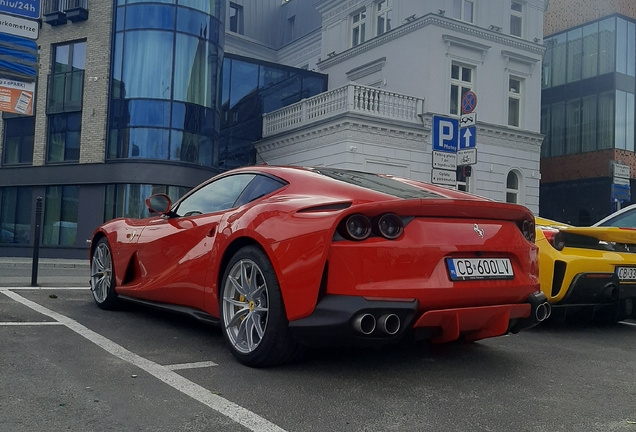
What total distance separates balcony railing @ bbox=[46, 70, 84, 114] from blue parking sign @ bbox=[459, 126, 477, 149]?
604 inches

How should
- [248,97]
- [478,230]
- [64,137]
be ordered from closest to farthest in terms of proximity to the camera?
[478,230] → [64,137] → [248,97]

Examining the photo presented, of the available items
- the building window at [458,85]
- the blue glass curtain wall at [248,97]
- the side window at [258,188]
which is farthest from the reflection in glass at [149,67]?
the side window at [258,188]

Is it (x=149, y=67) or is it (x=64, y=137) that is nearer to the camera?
(x=149, y=67)

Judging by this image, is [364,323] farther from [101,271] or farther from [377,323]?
[101,271]

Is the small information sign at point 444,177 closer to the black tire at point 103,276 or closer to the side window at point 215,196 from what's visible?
the black tire at point 103,276

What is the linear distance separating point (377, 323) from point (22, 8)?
946 cm

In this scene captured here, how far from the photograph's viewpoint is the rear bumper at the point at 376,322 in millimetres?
3359

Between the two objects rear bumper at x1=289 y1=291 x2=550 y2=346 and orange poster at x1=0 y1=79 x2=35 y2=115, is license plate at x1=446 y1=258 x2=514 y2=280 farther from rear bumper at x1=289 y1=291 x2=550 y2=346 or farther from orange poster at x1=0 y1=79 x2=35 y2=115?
orange poster at x1=0 y1=79 x2=35 y2=115

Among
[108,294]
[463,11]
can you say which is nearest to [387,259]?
[108,294]

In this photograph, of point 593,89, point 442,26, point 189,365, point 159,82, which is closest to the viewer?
point 189,365

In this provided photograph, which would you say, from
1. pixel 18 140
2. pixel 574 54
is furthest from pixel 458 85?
pixel 18 140

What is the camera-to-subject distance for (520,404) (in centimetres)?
328

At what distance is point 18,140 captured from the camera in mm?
23547

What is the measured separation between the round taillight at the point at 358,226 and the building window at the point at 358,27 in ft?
75.5
